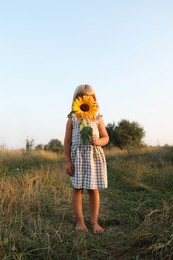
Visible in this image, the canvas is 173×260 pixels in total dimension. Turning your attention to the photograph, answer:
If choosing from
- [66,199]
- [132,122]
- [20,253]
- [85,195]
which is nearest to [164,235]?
[20,253]

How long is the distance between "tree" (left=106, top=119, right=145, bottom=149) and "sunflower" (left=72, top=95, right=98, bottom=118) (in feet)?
83.3

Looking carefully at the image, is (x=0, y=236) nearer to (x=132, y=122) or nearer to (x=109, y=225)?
(x=109, y=225)

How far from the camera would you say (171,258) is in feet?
6.95

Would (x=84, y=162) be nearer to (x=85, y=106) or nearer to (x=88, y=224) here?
(x=85, y=106)

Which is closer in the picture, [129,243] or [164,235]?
[164,235]

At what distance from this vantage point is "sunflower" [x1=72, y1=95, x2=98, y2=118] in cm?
334

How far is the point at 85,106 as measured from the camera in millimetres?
3375

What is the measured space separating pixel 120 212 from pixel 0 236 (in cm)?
226

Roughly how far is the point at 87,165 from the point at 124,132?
26.2m

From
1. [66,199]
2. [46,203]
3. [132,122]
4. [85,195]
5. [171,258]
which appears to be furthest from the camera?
[132,122]

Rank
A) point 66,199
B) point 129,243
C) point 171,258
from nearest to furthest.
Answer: point 171,258 → point 129,243 → point 66,199

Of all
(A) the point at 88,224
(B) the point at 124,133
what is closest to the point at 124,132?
(B) the point at 124,133

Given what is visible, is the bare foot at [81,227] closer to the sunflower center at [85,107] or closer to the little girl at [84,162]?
the little girl at [84,162]

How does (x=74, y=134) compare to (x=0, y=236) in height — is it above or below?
above
